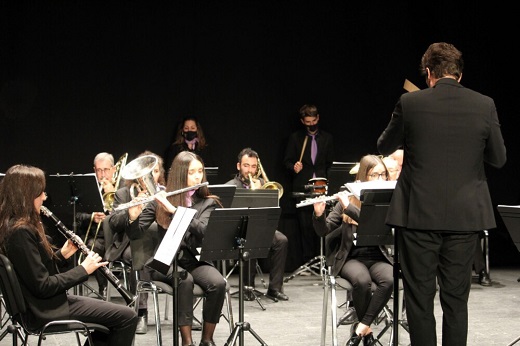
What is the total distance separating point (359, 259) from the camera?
5.23 metres

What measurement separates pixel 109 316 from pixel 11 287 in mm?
530

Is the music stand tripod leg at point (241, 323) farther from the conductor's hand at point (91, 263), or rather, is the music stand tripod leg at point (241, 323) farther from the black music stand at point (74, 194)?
the black music stand at point (74, 194)

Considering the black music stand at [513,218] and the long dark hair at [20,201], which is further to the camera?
the black music stand at [513,218]

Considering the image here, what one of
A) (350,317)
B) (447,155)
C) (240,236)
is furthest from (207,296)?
(447,155)

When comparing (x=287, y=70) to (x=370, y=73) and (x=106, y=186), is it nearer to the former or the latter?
(x=370, y=73)

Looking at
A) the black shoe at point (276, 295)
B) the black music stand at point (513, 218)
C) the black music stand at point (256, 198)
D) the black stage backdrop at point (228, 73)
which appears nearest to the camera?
the black music stand at point (513, 218)

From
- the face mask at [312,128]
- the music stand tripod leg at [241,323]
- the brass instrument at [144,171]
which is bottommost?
the music stand tripod leg at [241,323]

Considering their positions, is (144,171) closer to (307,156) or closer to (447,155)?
(447,155)

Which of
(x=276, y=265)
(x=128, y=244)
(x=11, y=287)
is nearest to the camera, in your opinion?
(x=11, y=287)

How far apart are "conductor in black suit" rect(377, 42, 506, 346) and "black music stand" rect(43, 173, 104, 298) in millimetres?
3336

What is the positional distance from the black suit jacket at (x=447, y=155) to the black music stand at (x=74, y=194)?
3.36 metres

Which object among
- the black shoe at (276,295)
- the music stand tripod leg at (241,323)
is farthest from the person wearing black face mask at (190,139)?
the music stand tripod leg at (241,323)

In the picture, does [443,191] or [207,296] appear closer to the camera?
[443,191]

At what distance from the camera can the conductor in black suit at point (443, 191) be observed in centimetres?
354
